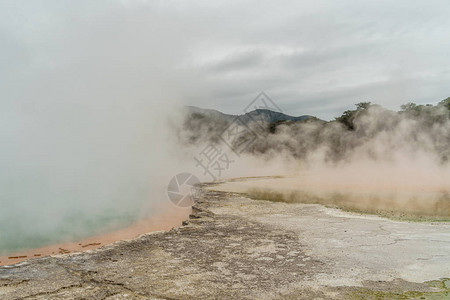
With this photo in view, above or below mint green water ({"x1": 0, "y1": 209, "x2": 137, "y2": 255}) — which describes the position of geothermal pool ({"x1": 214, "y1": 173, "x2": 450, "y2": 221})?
below

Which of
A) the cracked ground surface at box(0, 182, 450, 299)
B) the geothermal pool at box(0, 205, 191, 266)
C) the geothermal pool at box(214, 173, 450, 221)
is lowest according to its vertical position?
the geothermal pool at box(214, 173, 450, 221)

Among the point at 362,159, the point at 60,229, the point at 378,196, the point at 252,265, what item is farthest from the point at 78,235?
the point at 362,159

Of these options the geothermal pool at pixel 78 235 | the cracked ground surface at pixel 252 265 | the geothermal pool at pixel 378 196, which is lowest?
the geothermal pool at pixel 378 196

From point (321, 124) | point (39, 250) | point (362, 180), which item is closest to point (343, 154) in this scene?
point (321, 124)

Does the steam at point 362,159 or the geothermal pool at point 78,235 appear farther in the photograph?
the steam at point 362,159

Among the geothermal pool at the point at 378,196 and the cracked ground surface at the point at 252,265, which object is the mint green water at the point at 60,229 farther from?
the geothermal pool at the point at 378,196

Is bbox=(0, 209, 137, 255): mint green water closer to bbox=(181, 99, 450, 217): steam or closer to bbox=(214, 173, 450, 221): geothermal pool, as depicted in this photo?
bbox=(214, 173, 450, 221): geothermal pool

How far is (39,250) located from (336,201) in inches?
372

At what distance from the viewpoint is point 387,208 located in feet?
37.2

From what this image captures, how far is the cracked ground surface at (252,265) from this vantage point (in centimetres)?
499

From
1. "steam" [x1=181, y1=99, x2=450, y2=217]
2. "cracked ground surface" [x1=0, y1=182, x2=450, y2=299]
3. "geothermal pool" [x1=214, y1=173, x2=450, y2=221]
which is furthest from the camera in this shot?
"steam" [x1=181, y1=99, x2=450, y2=217]

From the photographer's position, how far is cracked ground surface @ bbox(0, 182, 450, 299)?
196 inches

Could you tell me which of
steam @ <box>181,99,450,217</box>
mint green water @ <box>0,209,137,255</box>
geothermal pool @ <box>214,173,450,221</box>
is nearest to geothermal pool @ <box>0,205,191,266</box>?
mint green water @ <box>0,209,137,255</box>

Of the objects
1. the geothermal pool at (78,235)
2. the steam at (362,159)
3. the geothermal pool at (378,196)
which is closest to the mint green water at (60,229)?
the geothermal pool at (78,235)
